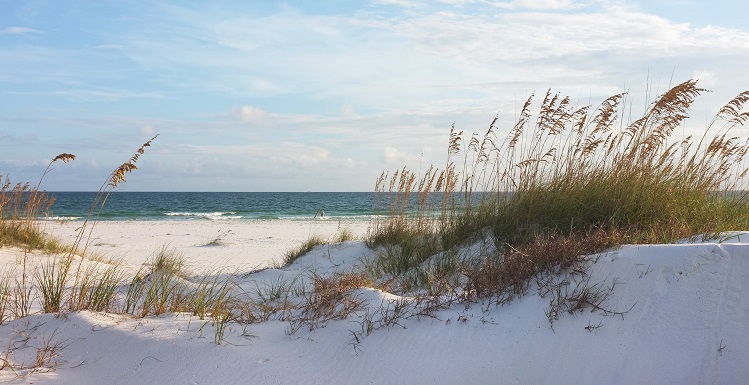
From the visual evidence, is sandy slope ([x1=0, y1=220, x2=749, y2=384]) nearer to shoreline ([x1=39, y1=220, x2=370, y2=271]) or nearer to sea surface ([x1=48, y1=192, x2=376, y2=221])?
shoreline ([x1=39, y1=220, x2=370, y2=271])

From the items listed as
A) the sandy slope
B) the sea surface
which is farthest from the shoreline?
the sandy slope

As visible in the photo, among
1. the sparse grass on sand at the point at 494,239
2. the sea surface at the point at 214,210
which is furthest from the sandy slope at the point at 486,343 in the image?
the sea surface at the point at 214,210

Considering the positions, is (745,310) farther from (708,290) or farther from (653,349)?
(653,349)

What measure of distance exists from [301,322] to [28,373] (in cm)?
177

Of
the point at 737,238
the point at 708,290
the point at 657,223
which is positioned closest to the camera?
the point at 708,290

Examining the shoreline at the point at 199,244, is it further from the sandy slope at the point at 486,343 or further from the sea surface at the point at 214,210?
the sandy slope at the point at 486,343

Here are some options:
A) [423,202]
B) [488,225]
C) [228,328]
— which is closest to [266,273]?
[423,202]

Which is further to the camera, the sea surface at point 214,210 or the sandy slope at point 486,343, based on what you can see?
the sea surface at point 214,210

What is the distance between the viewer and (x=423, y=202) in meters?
8.20

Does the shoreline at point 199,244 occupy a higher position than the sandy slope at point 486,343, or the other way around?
the sandy slope at point 486,343

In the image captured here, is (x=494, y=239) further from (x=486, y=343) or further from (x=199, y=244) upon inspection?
(x=199, y=244)

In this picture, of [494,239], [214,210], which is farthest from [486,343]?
[214,210]

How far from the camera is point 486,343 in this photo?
12.6 feet

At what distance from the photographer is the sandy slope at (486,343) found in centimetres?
360
